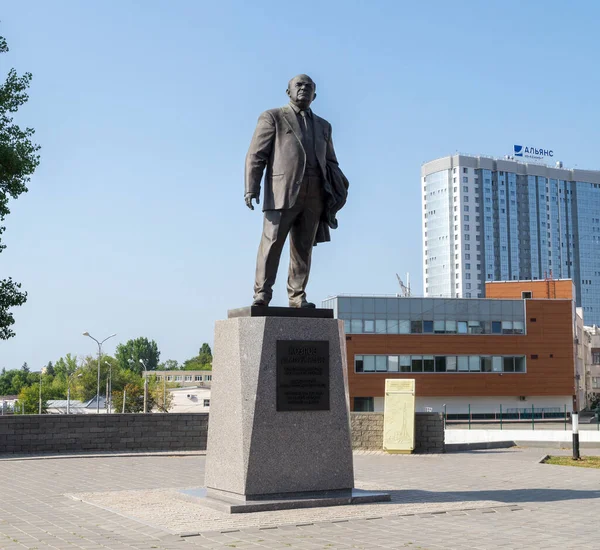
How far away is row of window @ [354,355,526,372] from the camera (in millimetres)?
65125

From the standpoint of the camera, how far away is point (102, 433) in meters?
18.6

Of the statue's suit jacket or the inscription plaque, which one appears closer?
the inscription plaque

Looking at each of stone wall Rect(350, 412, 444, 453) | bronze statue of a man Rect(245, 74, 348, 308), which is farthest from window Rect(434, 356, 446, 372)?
bronze statue of a man Rect(245, 74, 348, 308)

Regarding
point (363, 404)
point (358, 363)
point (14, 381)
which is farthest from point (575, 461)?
point (14, 381)

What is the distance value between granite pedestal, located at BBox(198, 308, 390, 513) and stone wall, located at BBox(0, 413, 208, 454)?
9.22 meters

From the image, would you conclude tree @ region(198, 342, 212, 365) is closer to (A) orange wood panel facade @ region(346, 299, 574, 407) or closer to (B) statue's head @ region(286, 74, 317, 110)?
(A) orange wood panel facade @ region(346, 299, 574, 407)

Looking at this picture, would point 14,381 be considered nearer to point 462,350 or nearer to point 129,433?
point 462,350

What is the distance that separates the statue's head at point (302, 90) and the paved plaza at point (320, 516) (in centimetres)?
476

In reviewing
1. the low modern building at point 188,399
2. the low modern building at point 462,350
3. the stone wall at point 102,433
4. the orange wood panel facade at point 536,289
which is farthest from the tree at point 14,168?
the low modern building at point 188,399

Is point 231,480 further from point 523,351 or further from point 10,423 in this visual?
point 523,351

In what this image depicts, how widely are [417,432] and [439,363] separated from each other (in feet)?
157

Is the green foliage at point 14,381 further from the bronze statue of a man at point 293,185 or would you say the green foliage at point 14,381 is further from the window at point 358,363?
the bronze statue of a man at point 293,185

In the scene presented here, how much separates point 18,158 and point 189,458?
34.1ft

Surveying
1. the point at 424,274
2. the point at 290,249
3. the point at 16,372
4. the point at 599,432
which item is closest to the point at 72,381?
the point at 16,372
